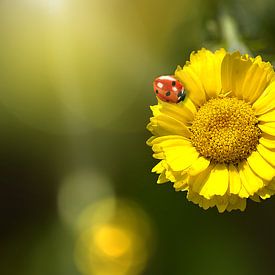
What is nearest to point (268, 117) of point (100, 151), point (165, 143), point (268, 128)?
point (268, 128)

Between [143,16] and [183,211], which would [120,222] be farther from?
[143,16]

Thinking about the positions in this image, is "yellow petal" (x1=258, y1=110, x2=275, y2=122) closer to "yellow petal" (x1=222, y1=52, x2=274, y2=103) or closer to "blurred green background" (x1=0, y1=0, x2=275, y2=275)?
"yellow petal" (x1=222, y1=52, x2=274, y2=103)

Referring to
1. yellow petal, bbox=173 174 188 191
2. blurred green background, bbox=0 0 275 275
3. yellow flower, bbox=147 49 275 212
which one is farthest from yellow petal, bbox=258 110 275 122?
blurred green background, bbox=0 0 275 275

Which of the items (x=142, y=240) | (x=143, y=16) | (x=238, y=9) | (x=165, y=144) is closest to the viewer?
(x=165, y=144)

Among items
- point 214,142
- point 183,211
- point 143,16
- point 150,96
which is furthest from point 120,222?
point 214,142

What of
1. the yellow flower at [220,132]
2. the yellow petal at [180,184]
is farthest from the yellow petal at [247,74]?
the yellow petal at [180,184]

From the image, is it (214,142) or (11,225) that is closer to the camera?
(214,142)

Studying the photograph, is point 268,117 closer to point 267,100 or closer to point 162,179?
point 267,100

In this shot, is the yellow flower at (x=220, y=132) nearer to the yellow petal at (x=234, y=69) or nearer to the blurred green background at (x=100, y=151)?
the yellow petal at (x=234, y=69)
